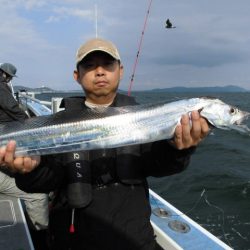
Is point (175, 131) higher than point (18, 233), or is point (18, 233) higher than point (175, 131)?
point (175, 131)

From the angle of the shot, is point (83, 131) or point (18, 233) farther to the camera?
point (18, 233)

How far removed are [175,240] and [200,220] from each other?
15.5 feet

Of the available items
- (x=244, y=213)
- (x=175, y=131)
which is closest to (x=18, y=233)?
(x=175, y=131)

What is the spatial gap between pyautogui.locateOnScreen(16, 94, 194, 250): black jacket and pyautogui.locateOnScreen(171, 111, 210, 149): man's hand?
9cm

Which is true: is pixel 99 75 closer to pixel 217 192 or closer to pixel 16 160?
pixel 16 160

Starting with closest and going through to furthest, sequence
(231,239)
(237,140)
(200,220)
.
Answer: (231,239) → (200,220) → (237,140)

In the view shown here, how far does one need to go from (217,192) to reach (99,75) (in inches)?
336

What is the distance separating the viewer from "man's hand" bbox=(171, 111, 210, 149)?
249cm

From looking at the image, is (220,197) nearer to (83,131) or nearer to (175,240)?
(175,240)

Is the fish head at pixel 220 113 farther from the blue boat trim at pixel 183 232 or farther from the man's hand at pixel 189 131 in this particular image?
the blue boat trim at pixel 183 232

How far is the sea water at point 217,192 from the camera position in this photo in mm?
7974

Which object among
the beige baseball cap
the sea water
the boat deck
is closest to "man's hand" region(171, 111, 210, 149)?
the beige baseball cap

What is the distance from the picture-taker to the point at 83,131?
2.64 metres

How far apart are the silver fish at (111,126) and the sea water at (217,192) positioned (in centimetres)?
375
